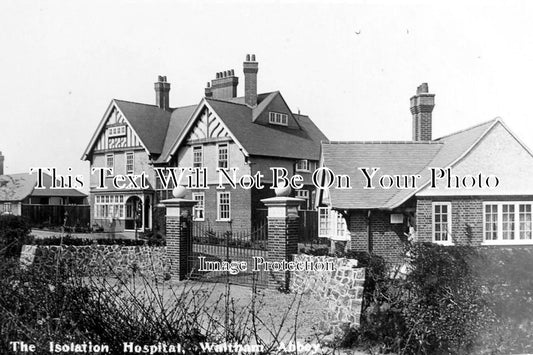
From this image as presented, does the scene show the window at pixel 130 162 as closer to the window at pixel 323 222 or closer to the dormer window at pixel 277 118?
the dormer window at pixel 277 118

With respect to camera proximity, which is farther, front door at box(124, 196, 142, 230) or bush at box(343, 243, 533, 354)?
front door at box(124, 196, 142, 230)

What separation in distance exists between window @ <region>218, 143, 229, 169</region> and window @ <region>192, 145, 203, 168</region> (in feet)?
2.80

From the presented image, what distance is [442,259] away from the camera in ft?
20.3

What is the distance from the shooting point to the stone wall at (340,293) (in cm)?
659

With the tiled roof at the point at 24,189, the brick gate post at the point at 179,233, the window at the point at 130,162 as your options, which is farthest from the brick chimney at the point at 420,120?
the window at the point at 130,162

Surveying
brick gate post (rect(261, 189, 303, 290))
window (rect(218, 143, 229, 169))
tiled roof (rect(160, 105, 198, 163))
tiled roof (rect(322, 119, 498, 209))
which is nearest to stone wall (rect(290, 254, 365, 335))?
brick gate post (rect(261, 189, 303, 290))

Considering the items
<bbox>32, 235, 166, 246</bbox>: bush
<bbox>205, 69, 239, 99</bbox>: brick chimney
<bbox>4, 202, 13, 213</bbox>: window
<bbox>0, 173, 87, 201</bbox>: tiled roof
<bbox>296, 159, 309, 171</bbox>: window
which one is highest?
<bbox>205, 69, 239, 99</bbox>: brick chimney

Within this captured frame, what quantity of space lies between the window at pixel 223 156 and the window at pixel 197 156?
2.80 ft

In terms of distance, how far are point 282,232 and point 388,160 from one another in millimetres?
2874

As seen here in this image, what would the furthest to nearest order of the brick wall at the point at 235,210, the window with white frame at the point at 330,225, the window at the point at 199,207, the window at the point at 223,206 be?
the window at the point at 199,207
the window at the point at 223,206
the brick wall at the point at 235,210
the window with white frame at the point at 330,225

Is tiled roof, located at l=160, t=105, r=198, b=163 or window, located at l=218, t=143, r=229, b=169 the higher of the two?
tiled roof, located at l=160, t=105, r=198, b=163

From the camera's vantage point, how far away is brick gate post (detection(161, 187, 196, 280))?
414 inches

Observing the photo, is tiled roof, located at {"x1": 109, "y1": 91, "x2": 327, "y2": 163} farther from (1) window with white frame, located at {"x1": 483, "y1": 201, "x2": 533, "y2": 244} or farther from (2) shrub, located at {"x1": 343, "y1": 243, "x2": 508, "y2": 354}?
(2) shrub, located at {"x1": 343, "y1": 243, "x2": 508, "y2": 354}

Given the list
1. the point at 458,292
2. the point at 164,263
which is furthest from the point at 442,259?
the point at 164,263
